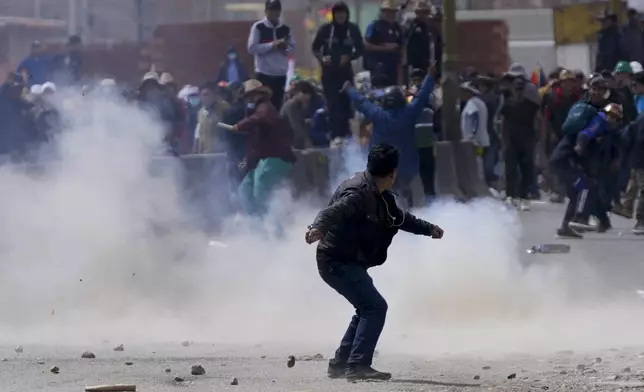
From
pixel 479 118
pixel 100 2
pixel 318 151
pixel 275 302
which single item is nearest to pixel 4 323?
pixel 275 302

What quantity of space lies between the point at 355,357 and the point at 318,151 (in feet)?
30.7

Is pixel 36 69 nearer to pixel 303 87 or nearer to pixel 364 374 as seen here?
pixel 303 87

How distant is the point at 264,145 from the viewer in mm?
15289

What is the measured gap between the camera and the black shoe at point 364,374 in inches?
322

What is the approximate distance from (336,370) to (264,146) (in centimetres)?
709

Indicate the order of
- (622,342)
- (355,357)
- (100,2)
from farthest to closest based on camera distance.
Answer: (100,2) < (622,342) < (355,357)

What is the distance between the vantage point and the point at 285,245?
13312 millimetres

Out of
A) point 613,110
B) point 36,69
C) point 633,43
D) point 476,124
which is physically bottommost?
point 476,124

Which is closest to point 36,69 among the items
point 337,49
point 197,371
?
point 337,49

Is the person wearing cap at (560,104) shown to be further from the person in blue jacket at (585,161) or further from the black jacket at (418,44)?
the person in blue jacket at (585,161)

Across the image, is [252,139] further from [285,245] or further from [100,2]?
[100,2]

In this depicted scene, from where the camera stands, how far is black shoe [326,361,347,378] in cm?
835

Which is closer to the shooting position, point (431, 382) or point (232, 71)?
point (431, 382)

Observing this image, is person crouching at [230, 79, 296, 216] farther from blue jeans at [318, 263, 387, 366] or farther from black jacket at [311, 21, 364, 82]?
blue jeans at [318, 263, 387, 366]
